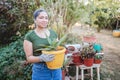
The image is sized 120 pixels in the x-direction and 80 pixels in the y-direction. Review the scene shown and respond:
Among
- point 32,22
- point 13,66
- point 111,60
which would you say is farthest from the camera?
point 111,60

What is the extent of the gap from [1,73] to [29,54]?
2.13m

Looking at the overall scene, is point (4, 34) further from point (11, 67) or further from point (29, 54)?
point (29, 54)

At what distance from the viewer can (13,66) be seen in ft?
12.7

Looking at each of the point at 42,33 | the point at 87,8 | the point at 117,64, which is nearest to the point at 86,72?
the point at 117,64

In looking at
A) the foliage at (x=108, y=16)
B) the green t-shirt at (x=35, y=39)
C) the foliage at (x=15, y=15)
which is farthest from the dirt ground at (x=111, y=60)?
the green t-shirt at (x=35, y=39)

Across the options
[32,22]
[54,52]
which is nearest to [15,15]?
[32,22]

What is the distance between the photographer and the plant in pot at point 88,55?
3.38m

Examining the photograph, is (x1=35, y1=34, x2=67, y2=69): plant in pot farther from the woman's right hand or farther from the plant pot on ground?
the plant pot on ground

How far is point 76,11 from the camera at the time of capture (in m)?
5.11

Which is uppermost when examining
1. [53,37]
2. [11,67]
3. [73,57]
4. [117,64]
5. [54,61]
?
[53,37]

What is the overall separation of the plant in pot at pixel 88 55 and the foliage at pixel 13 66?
3.44 feet

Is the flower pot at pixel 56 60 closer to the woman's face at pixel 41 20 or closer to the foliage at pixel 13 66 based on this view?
the woman's face at pixel 41 20

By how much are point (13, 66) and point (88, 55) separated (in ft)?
4.73

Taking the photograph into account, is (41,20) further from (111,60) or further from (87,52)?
(111,60)
